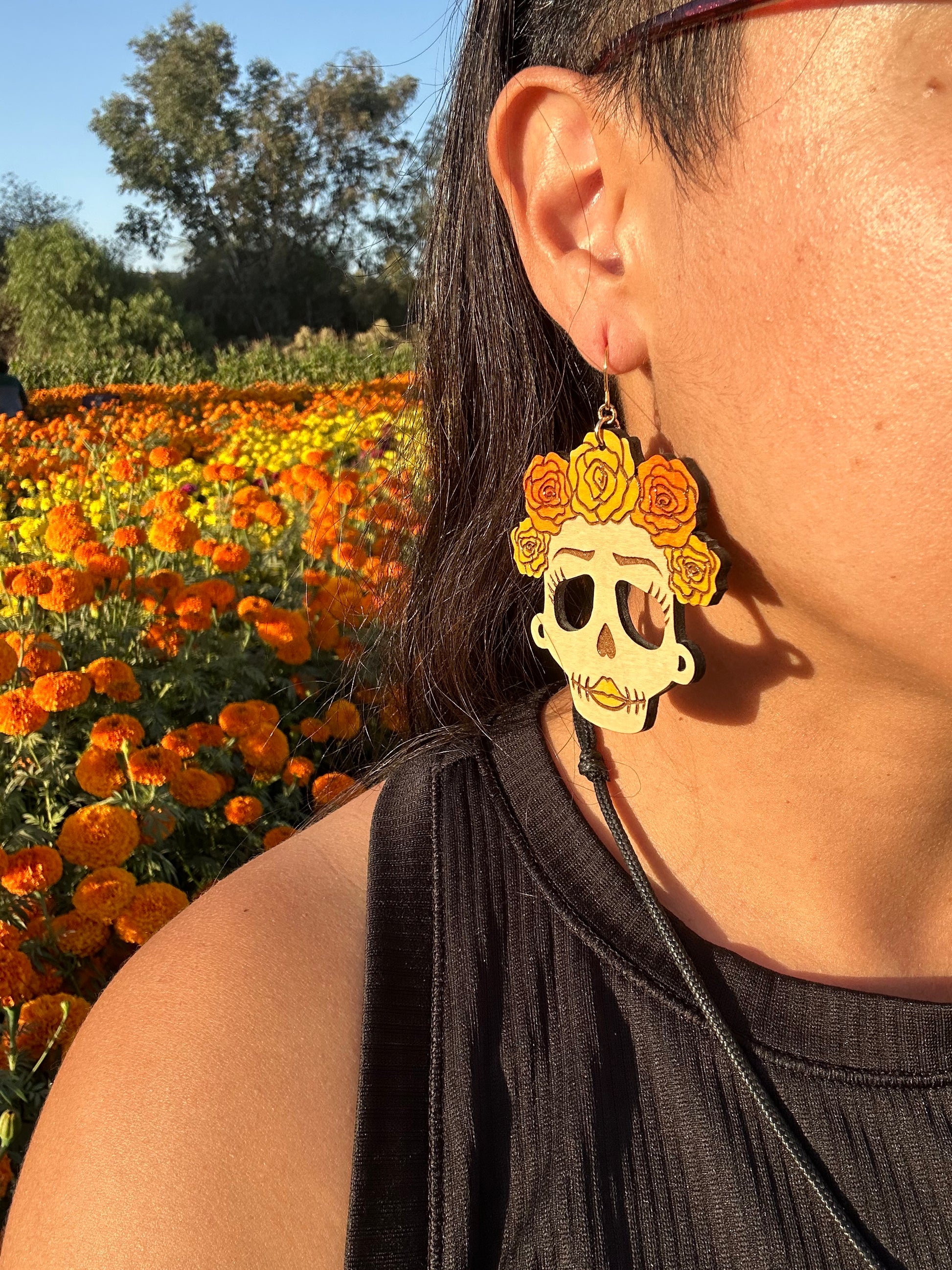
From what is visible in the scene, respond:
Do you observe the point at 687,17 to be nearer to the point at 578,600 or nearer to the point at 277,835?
the point at 578,600

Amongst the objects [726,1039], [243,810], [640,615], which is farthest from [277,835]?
[726,1039]

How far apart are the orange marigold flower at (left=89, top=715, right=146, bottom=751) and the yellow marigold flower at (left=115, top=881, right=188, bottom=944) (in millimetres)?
338

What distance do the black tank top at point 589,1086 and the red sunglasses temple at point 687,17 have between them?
2.24 ft

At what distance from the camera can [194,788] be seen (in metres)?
2.09

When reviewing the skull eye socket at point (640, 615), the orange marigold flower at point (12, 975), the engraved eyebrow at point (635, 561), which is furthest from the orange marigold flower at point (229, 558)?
the engraved eyebrow at point (635, 561)

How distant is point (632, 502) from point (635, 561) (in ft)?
0.17

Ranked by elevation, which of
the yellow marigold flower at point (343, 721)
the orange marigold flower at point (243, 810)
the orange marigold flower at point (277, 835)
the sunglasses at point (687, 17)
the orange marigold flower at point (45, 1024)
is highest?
the sunglasses at point (687, 17)

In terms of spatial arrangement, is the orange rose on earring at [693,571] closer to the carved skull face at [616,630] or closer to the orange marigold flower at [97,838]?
the carved skull face at [616,630]

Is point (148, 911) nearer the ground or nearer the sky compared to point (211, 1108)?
nearer the ground

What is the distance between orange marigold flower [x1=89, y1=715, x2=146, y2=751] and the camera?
206 centimetres

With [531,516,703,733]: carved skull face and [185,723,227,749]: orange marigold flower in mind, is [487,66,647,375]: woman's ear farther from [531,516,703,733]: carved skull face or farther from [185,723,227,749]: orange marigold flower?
[185,723,227,749]: orange marigold flower

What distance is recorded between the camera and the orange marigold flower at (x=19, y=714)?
6.68 ft

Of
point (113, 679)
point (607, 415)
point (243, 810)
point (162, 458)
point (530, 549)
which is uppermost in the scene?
point (162, 458)

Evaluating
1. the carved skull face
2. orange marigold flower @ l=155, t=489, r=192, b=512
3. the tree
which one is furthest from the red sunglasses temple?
the tree
